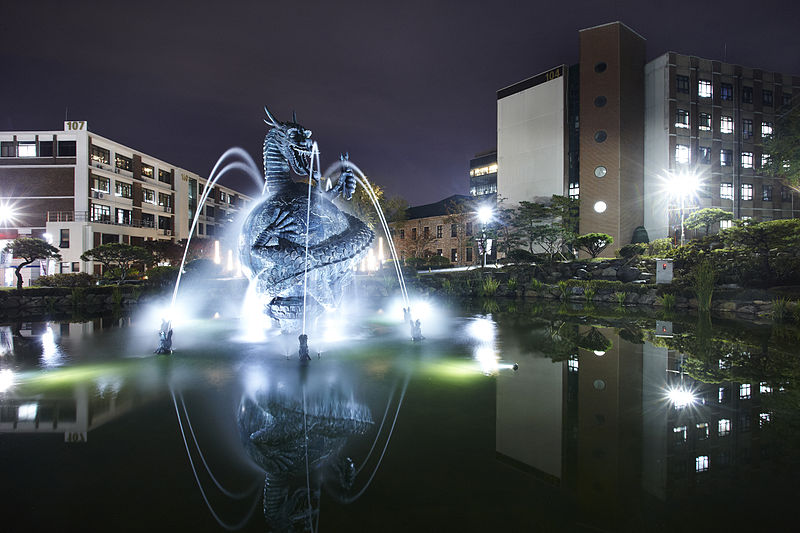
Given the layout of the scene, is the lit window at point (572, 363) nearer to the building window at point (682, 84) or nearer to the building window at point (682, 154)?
the building window at point (682, 154)

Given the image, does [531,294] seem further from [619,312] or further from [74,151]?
[74,151]

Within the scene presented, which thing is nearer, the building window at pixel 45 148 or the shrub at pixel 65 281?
the shrub at pixel 65 281

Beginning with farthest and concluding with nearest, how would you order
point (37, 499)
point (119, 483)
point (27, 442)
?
point (27, 442) < point (119, 483) < point (37, 499)

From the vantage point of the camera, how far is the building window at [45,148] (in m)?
38.7

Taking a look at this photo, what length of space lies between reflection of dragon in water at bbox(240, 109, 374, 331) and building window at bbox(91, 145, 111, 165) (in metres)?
42.3

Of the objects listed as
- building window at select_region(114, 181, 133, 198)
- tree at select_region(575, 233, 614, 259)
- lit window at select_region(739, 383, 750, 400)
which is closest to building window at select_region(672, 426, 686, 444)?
lit window at select_region(739, 383, 750, 400)

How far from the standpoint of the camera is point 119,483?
3650 mm

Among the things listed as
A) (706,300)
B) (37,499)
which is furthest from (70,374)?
(706,300)

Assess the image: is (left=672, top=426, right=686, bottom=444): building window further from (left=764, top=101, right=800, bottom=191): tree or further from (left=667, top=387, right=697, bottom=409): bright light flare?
(left=764, top=101, right=800, bottom=191): tree

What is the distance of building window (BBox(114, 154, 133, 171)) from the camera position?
42.9m

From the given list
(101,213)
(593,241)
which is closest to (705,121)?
(593,241)

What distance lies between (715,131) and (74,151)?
64378mm

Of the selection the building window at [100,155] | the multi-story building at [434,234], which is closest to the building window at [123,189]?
the building window at [100,155]

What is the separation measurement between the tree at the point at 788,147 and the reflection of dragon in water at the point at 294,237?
28019 mm
